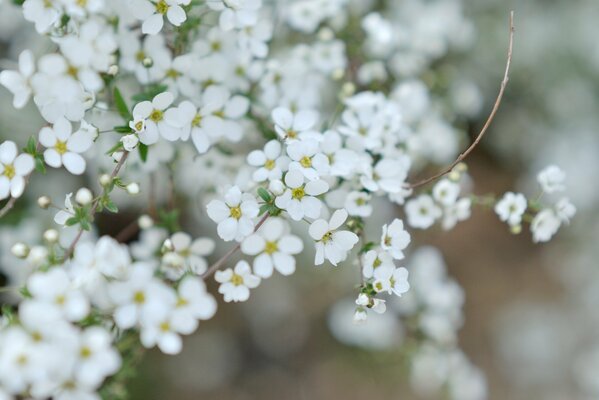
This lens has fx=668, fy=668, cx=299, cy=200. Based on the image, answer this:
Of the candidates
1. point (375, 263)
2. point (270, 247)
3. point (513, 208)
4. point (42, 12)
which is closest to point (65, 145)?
point (42, 12)

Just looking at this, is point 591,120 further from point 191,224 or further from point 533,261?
point 191,224

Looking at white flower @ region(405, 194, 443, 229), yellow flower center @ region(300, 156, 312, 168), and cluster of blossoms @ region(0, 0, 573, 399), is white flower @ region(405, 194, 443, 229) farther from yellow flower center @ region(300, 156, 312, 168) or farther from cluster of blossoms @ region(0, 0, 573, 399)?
yellow flower center @ region(300, 156, 312, 168)

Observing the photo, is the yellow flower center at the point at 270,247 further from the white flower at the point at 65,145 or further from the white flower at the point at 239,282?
the white flower at the point at 65,145

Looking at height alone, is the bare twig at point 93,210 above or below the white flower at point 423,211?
below

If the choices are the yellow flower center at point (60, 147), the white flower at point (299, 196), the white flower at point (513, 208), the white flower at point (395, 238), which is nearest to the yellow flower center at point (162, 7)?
the yellow flower center at point (60, 147)

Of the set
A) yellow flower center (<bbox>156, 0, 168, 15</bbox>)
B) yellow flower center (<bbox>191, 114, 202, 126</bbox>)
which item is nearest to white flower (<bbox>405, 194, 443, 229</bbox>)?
yellow flower center (<bbox>191, 114, 202, 126</bbox>)

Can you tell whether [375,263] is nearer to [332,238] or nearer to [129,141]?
[332,238]
